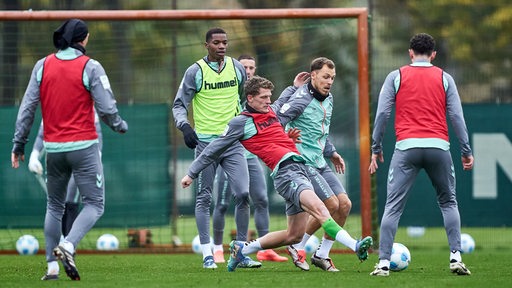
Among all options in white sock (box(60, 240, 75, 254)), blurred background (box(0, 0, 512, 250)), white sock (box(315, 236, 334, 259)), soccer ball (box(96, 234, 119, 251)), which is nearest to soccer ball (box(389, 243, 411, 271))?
white sock (box(315, 236, 334, 259))

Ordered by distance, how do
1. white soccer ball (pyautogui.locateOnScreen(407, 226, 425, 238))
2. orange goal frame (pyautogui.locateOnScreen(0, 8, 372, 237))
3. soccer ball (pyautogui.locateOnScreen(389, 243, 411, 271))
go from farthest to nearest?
white soccer ball (pyautogui.locateOnScreen(407, 226, 425, 238)), orange goal frame (pyautogui.locateOnScreen(0, 8, 372, 237)), soccer ball (pyautogui.locateOnScreen(389, 243, 411, 271))

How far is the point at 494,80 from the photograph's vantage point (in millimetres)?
15523

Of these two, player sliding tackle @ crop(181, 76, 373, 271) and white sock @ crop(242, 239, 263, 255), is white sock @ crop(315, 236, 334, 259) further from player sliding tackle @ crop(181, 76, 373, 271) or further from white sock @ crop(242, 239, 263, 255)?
white sock @ crop(242, 239, 263, 255)

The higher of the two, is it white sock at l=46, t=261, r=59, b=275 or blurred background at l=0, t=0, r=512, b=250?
blurred background at l=0, t=0, r=512, b=250

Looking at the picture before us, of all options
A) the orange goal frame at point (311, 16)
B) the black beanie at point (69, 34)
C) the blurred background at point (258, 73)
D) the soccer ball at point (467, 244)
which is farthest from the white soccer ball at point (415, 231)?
the black beanie at point (69, 34)

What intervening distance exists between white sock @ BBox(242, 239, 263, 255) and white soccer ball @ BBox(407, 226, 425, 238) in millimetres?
5758

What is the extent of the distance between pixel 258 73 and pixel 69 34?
18.2 ft

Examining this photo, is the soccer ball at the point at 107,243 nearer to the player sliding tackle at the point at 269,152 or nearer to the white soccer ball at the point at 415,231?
the white soccer ball at the point at 415,231

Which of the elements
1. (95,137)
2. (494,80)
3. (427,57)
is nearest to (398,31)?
(494,80)

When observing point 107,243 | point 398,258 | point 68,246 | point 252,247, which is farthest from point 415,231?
point 68,246

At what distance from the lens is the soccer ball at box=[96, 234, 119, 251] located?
1470 cm

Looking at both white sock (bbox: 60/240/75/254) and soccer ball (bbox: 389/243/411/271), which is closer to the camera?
white sock (bbox: 60/240/75/254)

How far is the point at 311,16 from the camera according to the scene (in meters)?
13.6

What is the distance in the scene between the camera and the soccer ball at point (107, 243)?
48.2ft
